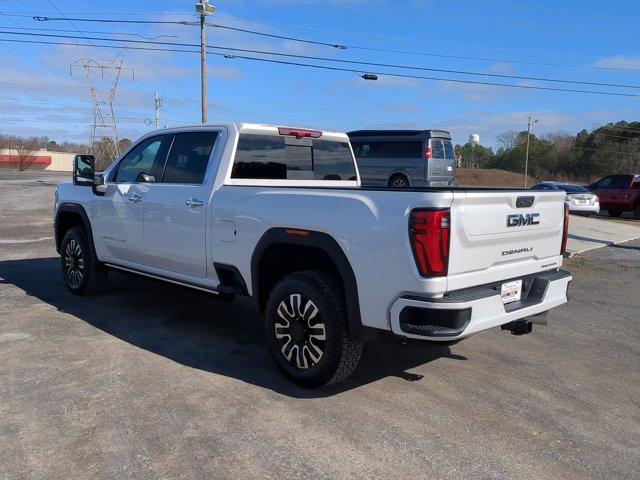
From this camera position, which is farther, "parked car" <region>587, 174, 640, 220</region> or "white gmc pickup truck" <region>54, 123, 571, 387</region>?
"parked car" <region>587, 174, 640, 220</region>

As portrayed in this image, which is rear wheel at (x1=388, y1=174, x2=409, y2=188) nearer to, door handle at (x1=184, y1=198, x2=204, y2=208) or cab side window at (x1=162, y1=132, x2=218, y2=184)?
cab side window at (x1=162, y1=132, x2=218, y2=184)

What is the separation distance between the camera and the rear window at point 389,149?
21.1 metres

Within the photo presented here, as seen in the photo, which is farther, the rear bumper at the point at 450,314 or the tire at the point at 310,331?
the tire at the point at 310,331

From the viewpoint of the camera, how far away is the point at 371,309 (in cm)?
390

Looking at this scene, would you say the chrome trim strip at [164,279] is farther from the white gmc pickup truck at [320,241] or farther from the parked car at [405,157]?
the parked car at [405,157]

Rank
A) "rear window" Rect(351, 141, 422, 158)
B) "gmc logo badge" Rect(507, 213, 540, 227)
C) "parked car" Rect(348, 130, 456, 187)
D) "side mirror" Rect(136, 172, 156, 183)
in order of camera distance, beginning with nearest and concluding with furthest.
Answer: "gmc logo badge" Rect(507, 213, 540, 227)
"side mirror" Rect(136, 172, 156, 183)
"parked car" Rect(348, 130, 456, 187)
"rear window" Rect(351, 141, 422, 158)

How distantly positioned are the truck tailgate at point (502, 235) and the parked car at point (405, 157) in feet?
52.4

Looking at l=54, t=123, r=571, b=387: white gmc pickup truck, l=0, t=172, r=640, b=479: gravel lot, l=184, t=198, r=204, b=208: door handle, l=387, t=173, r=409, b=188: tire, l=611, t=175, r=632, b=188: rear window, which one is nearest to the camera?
l=0, t=172, r=640, b=479: gravel lot

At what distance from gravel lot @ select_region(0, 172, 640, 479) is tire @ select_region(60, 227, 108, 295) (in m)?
0.40

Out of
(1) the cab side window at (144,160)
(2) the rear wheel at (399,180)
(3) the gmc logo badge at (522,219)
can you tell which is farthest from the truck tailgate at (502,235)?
(2) the rear wheel at (399,180)

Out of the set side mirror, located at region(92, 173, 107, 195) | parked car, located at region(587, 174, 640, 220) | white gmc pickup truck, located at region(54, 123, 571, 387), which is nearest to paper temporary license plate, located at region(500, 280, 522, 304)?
white gmc pickup truck, located at region(54, 123, 571, 387)

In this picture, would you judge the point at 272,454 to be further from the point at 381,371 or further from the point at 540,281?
the point at 540,281

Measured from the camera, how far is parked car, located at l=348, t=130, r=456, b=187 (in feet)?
68.3

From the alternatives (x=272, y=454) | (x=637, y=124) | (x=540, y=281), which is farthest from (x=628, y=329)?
(x=637, y=124)
